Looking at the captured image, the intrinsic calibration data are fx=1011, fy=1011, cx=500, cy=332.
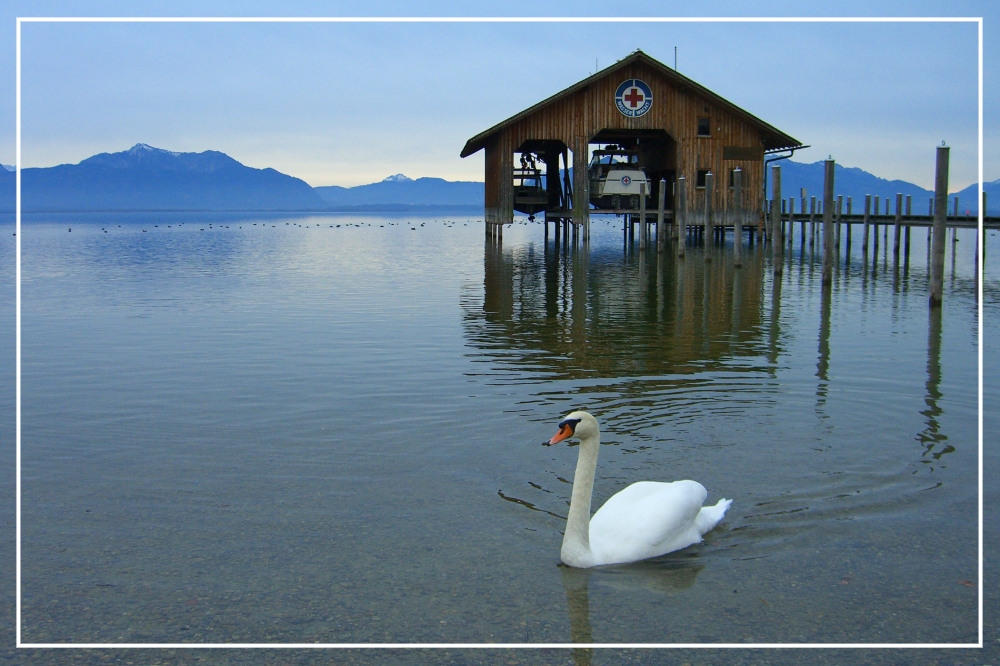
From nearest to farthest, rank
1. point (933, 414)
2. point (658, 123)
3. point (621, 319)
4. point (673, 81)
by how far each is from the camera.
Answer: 1. point (933, 414)
2. point (621, 319)
3. point (673, 81)
4. point (658, 123)

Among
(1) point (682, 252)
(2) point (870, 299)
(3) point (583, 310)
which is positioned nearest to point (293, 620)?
(3) point (583, 310)

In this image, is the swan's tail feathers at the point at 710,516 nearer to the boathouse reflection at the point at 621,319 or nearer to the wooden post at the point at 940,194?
the boathouse reflection at the point at 621,319

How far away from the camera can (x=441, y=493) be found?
8000 mm

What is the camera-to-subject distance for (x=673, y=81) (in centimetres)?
4066

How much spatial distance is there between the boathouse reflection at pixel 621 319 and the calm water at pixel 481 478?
0.42ft

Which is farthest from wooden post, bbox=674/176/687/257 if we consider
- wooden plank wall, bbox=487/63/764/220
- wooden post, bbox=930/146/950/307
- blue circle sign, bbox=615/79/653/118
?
wooden post, bbox=930/146/950/307

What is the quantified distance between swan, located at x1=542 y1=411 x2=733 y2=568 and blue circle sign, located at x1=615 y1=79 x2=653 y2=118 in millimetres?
35515

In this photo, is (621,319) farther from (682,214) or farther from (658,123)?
(658,123)

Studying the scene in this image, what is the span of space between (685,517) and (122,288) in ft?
76.6

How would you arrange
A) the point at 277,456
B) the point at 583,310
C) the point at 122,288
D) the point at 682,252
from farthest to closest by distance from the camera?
the point at 682,252 → the point at 122,288 → the point at 583,310 → the point at 277,456

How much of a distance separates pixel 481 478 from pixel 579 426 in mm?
2165

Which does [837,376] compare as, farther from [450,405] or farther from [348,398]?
[348,398]

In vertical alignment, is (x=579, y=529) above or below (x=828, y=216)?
below

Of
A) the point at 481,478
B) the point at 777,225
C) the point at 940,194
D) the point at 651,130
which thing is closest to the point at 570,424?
the point at 481,478
